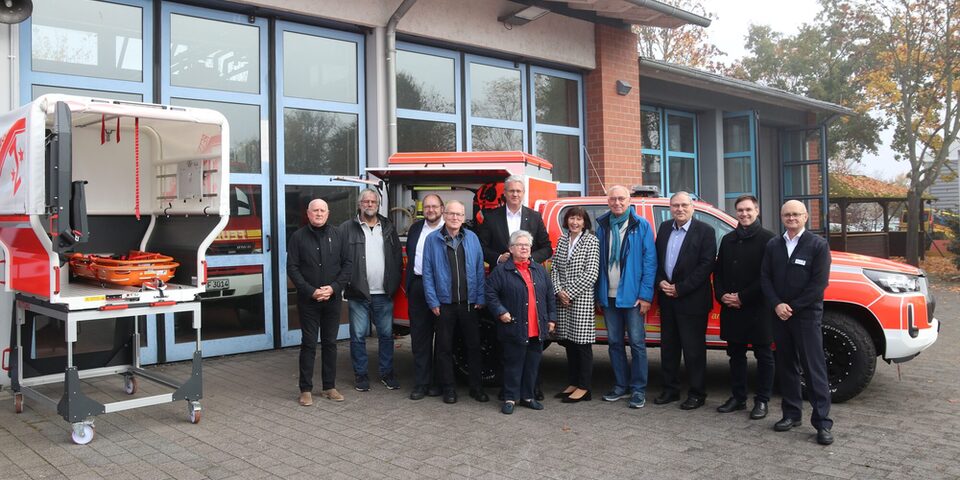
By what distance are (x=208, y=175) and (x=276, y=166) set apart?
2540 millimetres

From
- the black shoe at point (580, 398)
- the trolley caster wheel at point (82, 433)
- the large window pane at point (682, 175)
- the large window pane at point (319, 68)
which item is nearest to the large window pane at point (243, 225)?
the large window pane at point (319, 68)

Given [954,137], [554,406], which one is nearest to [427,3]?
[554,406]

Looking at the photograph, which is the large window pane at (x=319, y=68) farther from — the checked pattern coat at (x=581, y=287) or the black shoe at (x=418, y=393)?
the checked pattern coat at (x=581, y=287)

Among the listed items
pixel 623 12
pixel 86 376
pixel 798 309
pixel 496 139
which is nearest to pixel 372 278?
pixel 86 376

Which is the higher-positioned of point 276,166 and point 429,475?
point 276,166

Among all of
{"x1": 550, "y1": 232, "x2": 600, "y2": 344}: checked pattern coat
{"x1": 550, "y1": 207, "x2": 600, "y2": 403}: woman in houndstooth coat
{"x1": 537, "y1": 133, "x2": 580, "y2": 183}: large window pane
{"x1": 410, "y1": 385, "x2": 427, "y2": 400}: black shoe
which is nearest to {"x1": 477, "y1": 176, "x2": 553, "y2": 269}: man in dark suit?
{"x1": 550, "y1": 207, "x2": 600, "y2": 403}: woman in houndstooth coat

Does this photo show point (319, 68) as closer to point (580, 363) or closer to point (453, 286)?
point (453, 286)

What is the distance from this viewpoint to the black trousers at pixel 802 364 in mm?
5504

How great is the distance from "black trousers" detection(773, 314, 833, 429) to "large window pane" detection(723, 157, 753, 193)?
11.0 metres

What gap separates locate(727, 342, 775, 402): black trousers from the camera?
6.24 m

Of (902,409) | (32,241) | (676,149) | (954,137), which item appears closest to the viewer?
(32,241)

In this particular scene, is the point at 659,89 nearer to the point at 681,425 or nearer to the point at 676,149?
the point at 676,149

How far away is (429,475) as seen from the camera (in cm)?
487

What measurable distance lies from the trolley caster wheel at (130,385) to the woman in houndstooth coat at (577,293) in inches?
156
